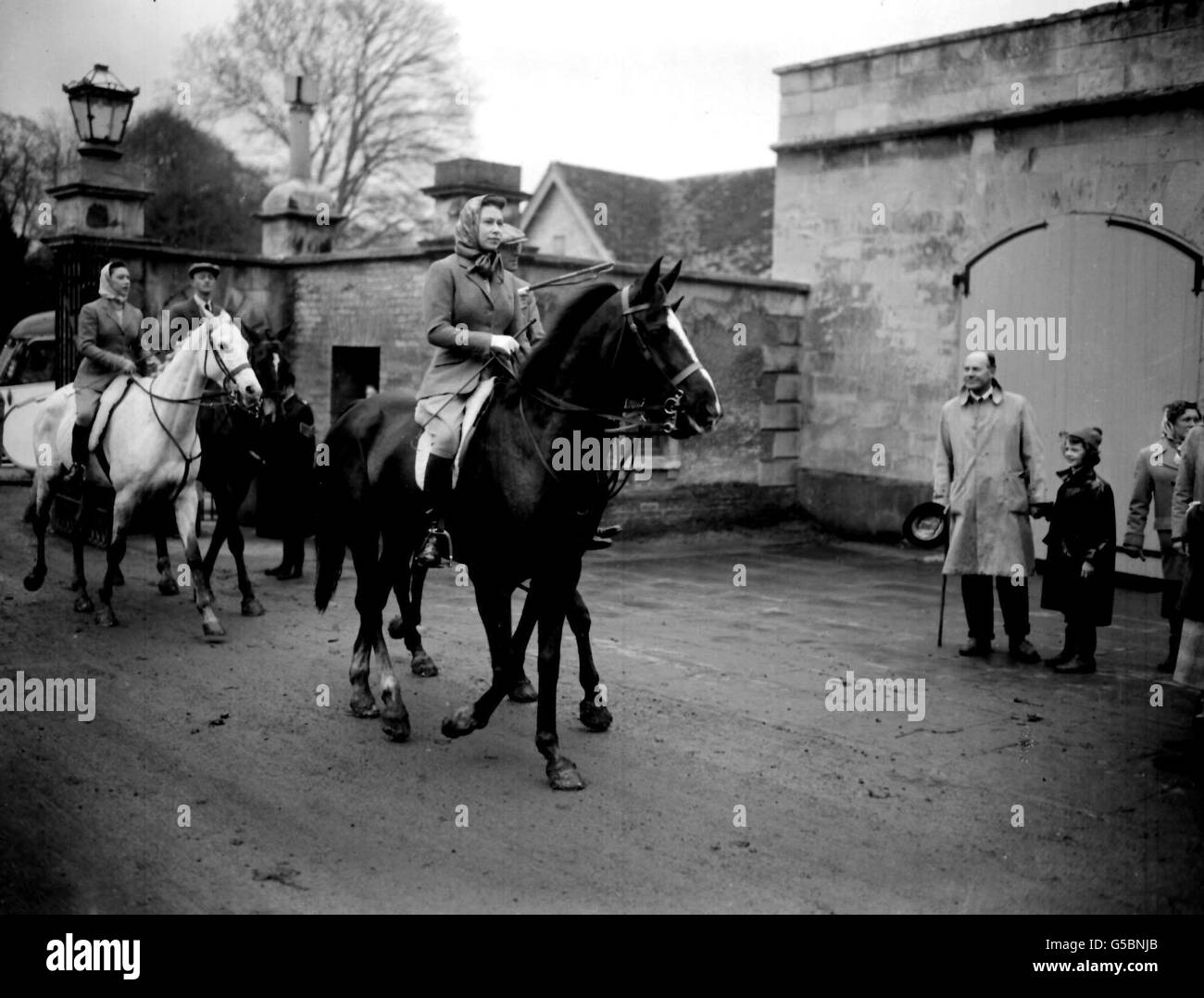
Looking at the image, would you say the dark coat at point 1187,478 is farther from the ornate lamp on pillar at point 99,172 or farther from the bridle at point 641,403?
the ornate lamp on pillar at point 99,172

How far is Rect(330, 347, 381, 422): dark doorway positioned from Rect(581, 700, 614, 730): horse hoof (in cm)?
919

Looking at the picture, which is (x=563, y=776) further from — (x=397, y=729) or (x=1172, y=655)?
(x=1172, y=655)

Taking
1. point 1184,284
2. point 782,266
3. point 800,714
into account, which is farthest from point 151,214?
point 800,714

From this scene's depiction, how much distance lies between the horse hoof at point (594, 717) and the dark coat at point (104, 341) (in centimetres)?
571

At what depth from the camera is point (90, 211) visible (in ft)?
47.4

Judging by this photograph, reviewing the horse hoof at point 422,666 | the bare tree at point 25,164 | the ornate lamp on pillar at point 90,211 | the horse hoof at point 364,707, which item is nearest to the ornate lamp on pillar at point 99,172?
the ornate lamp on pillar at point 90,211

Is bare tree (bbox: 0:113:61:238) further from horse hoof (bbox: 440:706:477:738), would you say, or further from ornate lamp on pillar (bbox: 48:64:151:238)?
horse hoof (bbox: 440:706:477:738)

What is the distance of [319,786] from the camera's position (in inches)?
243

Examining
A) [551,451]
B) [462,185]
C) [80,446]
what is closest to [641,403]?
[551,451]

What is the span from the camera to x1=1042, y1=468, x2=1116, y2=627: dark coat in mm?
8930

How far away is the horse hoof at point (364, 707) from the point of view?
7.45 meters

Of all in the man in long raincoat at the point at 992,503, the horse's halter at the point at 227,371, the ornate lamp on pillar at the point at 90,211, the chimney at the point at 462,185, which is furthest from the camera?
the ornate lamp on pillar at the point at 90,211

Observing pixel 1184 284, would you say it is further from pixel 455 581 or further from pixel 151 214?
pixel 151 214

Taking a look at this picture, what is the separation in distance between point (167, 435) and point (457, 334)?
420 centimetres
